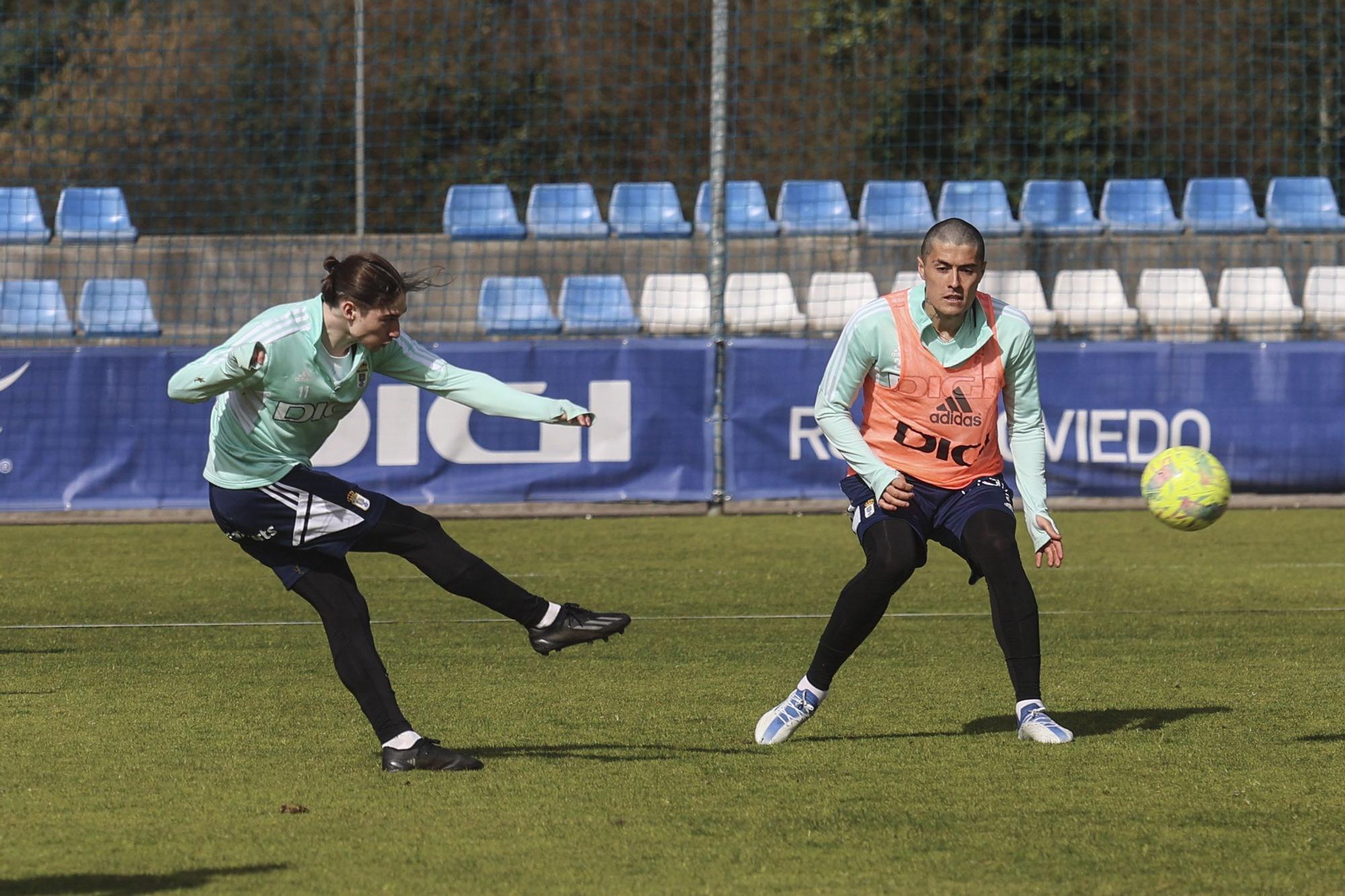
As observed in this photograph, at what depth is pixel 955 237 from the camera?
5785 mm

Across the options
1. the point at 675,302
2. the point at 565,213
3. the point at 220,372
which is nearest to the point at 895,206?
the point at 675,302

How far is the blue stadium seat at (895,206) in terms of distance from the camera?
59.5 feet

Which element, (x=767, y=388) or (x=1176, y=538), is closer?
(x=1176, y=538)

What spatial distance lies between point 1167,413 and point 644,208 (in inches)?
267

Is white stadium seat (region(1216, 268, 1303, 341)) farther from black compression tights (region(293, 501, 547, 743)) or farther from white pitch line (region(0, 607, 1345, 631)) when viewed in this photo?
black compression tights (region(293, 501, 547, 743))

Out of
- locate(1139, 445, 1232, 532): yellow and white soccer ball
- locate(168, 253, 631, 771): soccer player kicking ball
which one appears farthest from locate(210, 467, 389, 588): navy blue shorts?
locate(1139, 445, 1232, 532): yellow and white soccer ball

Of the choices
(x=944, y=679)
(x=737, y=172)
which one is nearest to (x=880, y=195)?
(x=737, y=172)

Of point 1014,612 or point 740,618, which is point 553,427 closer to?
point 740,618

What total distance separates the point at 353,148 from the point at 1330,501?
446 inches

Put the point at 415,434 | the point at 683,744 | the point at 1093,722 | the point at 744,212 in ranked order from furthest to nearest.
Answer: the point at 744,212, the point at 415,434, the point at 1093,722, the point at 683,744

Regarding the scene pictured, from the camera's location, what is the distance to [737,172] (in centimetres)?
2083

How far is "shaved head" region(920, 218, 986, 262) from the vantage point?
578cm

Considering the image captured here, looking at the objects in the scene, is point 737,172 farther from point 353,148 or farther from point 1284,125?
point 1284,125

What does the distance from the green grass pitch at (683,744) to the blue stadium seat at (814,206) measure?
7653mm
